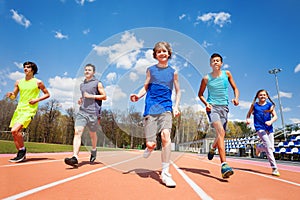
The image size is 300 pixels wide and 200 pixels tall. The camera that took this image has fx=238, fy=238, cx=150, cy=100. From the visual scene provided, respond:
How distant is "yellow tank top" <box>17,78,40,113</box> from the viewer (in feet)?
19.2

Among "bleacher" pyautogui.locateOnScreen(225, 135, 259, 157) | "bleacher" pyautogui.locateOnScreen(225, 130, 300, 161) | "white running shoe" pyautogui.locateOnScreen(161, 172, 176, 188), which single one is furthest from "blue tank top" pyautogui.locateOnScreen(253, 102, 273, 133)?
"bleacher" pyautogui.locateOnScreen(225, 135, 259, 157)

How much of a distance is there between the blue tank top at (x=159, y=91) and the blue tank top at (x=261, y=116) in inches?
113

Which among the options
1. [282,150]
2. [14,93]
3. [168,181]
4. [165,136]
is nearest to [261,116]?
[165,136]

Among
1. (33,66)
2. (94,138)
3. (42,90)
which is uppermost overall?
(33,66)

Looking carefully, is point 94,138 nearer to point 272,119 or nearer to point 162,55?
point 162,55

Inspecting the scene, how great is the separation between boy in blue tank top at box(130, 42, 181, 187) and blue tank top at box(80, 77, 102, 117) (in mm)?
1705

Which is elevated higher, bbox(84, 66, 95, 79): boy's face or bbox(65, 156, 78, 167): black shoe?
bbox(84, 66, 95, 79): boy's face

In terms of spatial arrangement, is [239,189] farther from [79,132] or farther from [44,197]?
[79,132]

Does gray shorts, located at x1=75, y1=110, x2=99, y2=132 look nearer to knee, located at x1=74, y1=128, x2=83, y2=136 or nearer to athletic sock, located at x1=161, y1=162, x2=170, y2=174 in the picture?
knee, located at x1=74, y1=128, x2=83, y2=136

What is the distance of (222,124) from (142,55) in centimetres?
241

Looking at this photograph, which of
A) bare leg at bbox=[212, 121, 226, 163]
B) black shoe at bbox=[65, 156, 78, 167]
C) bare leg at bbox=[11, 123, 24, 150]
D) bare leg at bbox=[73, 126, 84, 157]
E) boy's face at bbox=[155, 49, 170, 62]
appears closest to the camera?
boy's face at bbox=[155, 49, 170, 62]

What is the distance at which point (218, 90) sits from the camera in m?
4.91

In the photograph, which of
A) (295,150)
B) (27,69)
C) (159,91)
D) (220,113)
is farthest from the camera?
(295,150)

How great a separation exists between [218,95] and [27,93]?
4.56 m
